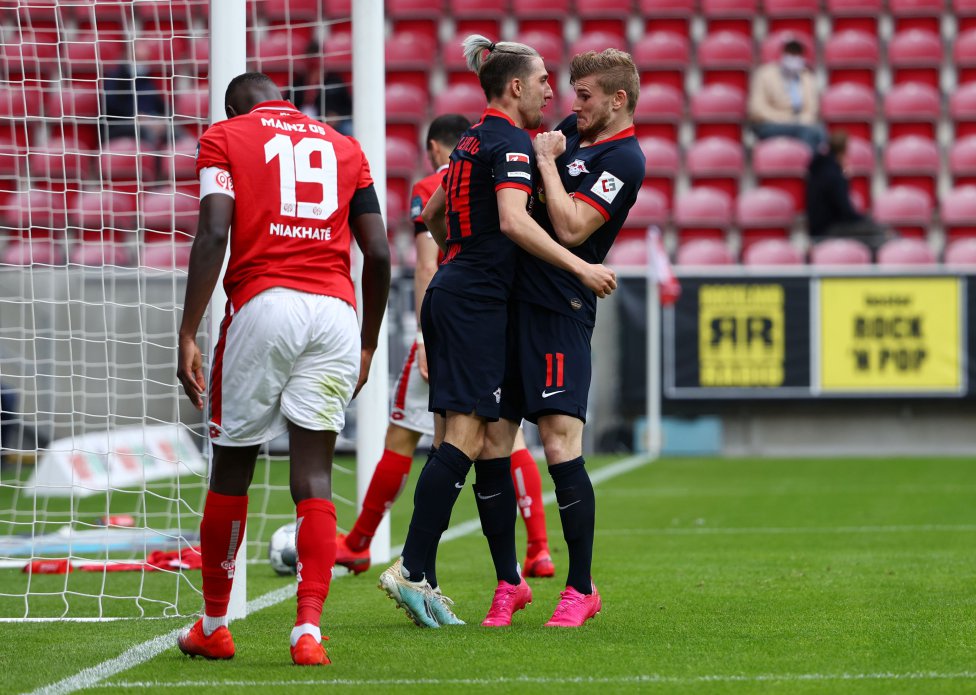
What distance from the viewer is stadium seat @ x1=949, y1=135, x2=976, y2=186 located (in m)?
16.9

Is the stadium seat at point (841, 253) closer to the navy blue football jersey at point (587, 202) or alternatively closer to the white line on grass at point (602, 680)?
the navy blue football jersey at point (587, 202)

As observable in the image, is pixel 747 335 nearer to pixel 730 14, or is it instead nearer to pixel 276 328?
pixel 730 14

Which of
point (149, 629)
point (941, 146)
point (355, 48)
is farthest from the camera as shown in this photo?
point (941, 146)

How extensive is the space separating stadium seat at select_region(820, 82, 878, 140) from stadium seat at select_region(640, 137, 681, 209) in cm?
192

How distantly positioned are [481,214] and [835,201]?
1116cm

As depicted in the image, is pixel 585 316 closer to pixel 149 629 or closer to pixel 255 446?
pixel 255 446

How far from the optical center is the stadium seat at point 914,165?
16.9 m

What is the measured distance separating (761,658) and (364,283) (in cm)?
156

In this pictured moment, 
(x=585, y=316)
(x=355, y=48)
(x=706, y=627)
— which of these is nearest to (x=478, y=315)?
(x=585, y=316)

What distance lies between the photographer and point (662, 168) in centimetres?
1708

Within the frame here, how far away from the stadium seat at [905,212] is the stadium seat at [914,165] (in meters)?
0.50

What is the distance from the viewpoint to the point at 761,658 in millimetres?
4211

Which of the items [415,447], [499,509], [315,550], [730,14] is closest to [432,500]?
[499,509]

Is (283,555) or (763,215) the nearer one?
(283,555)
